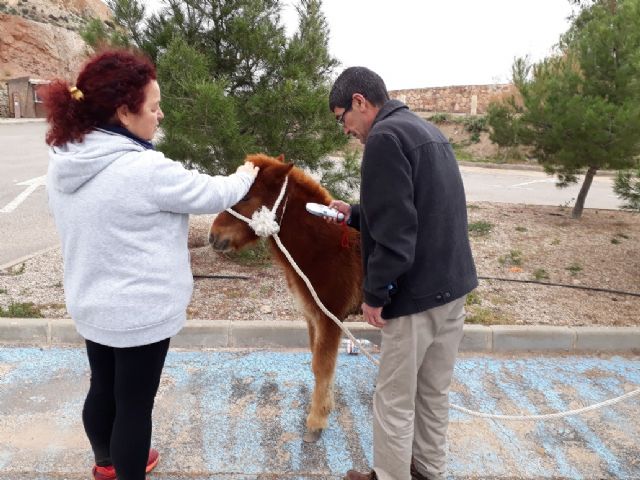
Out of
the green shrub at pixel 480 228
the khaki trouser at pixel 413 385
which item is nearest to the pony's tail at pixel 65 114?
the khaki trouser at pixel 413 385

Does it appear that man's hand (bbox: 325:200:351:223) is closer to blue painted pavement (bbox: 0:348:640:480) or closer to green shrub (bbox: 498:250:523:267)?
blue painted pavement (bbox: 0:348:640:480)

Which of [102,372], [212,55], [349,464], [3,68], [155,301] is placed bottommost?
[349,464]

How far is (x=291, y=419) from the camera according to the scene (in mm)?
3402

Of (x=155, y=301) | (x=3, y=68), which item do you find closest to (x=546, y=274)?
(x=155, y=301)

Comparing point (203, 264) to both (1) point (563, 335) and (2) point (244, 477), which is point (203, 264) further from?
(1) point (563, 335)

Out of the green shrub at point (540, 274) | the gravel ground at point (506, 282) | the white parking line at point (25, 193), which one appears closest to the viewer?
the gravel ground at point (506, 282)

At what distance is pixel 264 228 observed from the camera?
9.32 ft

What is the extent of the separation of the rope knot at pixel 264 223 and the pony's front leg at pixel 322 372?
67cm

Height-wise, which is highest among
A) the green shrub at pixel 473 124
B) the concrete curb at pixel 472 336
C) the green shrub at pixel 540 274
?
the green shrub at pixel 473 124

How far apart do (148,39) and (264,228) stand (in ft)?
13.4

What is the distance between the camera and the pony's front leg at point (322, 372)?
3160 mm

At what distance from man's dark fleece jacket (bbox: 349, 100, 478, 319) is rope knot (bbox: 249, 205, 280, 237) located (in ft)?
2.26

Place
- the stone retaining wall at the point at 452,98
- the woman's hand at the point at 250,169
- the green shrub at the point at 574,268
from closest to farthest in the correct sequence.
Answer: the woman's hand at the point at 250,169 → the green shrub at the point at 574,268 → the stone retaining wall at the point at 452,98

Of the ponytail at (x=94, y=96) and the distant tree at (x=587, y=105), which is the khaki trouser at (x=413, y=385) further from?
the distant tree at (x=587, y=105)
